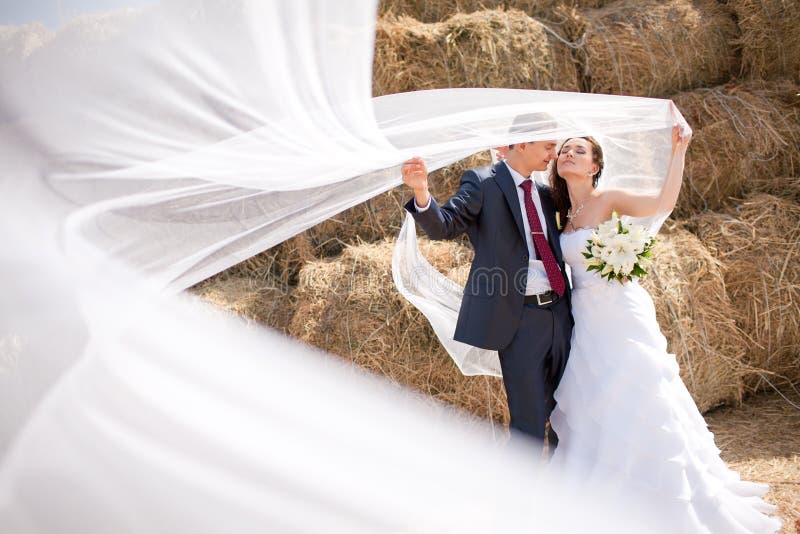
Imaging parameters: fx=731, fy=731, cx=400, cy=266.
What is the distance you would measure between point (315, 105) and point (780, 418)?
313 cm

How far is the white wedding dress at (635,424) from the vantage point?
2.70 m

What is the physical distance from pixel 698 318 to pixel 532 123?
5.79ft

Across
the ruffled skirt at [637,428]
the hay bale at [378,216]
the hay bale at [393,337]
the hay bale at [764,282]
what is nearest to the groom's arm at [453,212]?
the ruffled skirt at [637,428]

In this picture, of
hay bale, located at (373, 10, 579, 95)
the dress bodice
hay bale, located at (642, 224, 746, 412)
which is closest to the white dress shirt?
the dress bodice

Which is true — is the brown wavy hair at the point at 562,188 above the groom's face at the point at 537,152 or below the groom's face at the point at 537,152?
below

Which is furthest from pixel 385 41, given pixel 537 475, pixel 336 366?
pixel 537 475

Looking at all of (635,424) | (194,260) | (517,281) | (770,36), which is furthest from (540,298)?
(770,36)

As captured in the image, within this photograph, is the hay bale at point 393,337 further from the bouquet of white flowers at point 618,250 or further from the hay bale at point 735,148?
the hay bale at point 735,148

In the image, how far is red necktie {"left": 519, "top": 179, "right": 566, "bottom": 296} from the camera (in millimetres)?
2855

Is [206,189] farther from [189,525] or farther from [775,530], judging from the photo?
[775,530]

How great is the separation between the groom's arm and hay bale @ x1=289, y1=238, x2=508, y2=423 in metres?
0.80

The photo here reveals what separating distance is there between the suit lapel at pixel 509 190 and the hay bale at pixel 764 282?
1815 mm

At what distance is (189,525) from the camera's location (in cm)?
215

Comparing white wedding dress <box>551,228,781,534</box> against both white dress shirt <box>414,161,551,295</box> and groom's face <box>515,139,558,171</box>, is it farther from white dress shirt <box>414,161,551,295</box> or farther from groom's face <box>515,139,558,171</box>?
groom's face <box>515,139,558,171</box>
